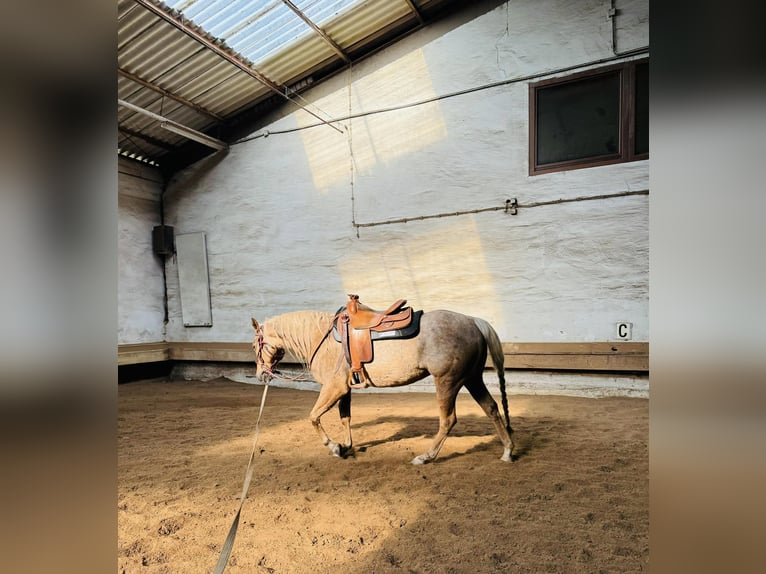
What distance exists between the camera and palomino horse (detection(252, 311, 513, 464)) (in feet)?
10.2

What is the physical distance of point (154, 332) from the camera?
8.35 meters

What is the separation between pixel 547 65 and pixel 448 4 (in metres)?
1.86

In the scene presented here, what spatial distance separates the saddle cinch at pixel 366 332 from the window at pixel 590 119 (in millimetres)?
3764

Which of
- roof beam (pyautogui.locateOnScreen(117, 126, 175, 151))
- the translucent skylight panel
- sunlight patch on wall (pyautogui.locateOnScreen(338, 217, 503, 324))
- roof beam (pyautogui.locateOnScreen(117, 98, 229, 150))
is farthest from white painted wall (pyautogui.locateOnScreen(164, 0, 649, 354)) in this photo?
the translucent skylight panel

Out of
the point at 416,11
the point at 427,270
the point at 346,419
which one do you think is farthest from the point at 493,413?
the point at 416,11

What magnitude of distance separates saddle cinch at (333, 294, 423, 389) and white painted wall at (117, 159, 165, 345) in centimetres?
626

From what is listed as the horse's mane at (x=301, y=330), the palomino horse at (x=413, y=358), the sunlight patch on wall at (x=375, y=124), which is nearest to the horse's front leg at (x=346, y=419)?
the palomino horse at (x=413, y=358)

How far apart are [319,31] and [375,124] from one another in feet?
5.06

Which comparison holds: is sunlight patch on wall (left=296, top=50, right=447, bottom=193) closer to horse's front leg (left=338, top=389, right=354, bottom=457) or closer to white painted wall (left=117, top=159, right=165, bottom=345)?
white painted wall (left=117, top=159, right=165, bottom=345)

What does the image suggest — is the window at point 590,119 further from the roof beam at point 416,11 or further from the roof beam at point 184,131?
the roof beam at point 184,131

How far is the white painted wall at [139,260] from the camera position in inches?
307

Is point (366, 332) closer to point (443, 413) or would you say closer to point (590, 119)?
point (443, 413)

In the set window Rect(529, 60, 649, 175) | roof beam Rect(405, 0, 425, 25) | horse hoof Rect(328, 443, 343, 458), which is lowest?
horse hoof Rect(328, 443, 343, 458)
